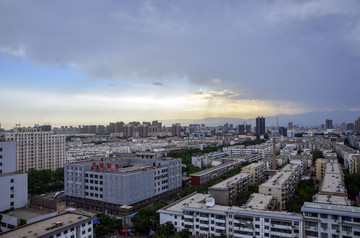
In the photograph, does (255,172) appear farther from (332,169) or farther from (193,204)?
(193,204)

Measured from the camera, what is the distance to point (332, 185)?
14.5 m

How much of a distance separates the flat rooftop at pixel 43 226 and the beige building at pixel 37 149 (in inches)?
738

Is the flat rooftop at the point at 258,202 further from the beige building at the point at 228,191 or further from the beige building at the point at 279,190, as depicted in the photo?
the beige building at the point at 228,191

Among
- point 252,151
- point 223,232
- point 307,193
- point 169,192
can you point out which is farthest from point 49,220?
point 252,151

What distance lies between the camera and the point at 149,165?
1803 cm

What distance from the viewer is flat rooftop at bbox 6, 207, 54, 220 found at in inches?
443

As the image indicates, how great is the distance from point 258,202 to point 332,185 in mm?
5658

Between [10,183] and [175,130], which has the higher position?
[175,130]

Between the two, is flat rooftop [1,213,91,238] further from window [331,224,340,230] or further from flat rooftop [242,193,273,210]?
window [331,224,340,230]

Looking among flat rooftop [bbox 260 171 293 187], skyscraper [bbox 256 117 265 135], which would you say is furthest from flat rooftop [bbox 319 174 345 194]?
skyscraper [bbox 256 117 265 135]

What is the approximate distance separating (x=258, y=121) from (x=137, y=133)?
3852cm

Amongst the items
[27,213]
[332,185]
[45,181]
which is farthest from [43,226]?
[45,181]

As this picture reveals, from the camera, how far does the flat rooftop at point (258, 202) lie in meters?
11.0

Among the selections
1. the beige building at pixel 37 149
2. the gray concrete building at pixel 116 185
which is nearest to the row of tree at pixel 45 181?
the beige building at pixel 37 149
